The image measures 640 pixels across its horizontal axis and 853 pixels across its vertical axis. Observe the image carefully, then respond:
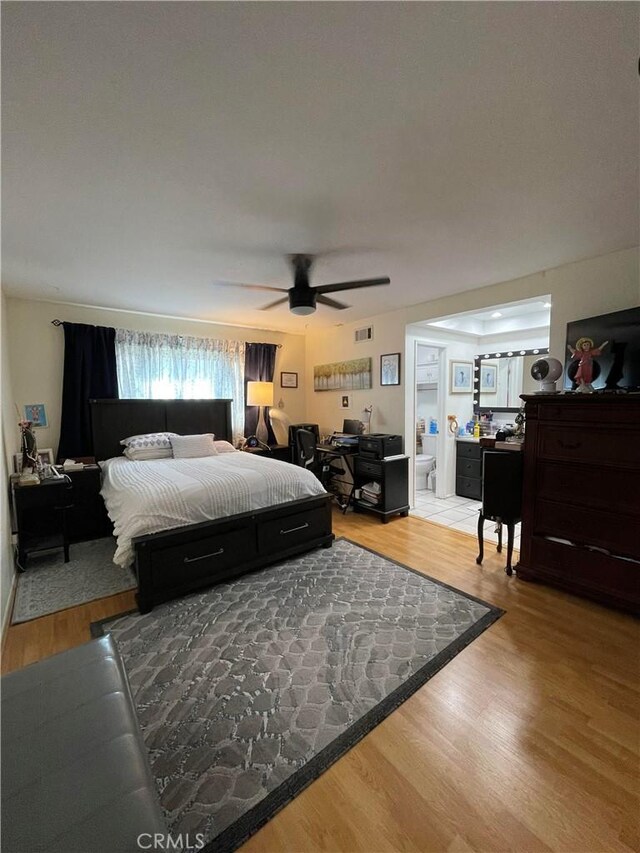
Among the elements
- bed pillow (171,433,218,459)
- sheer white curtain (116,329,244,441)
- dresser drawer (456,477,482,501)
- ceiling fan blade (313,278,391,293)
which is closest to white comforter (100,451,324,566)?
bed pillow (171,433,218,459)

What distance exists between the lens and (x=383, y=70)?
114cm

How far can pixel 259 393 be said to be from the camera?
4.93m

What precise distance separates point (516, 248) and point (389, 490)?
8.45ft

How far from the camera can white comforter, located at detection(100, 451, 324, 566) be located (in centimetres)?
243

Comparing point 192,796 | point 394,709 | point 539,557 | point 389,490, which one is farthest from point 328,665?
point 389,490

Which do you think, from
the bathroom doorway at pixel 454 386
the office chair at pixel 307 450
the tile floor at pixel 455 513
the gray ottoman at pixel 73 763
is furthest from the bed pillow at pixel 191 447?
the gray ottoman at pixel 73 763

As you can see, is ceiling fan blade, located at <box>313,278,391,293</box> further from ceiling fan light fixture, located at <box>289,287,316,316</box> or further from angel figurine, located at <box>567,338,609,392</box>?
angel figurine, located at <box>567,338,609,392</box>

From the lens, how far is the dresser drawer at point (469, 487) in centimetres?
481

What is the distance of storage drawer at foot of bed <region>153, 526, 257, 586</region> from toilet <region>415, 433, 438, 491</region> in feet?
10.9

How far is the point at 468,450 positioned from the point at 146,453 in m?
4.04

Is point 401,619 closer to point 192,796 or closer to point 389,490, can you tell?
point 192,796

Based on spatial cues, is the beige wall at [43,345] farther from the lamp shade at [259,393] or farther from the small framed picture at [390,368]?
the small framed picture at [390,368]

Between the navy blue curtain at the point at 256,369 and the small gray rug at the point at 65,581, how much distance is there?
2362 mm

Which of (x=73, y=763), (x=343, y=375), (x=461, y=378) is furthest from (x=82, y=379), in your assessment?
(x=461, y=378)
